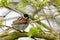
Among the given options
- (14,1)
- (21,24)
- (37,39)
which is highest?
(14,1)

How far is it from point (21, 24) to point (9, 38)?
18 centimetres

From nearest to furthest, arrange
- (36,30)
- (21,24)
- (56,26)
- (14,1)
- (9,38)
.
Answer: (36,30) → (9,38) → (21,24) → (56,26) → (14,1)

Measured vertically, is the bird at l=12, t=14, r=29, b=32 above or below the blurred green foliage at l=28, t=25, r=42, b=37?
above

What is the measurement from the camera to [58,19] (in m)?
2.52

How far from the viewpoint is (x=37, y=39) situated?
72.3 inches

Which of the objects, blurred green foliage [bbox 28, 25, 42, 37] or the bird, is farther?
the bird

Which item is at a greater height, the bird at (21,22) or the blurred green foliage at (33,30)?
the bird at (21,22)

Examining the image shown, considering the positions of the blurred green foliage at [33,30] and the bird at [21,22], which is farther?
the bird at [21,22]

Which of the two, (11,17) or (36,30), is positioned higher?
(11,17)

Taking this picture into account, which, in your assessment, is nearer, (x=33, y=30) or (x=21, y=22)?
(x=33, y=30)

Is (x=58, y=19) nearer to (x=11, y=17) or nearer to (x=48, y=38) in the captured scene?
(x=11, y=17)

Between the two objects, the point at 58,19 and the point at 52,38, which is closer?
the point at 52,38

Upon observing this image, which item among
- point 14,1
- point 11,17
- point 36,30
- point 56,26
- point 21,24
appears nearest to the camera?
point 36,30

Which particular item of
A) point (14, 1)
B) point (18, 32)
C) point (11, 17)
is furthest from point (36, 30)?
point (14, 1)
